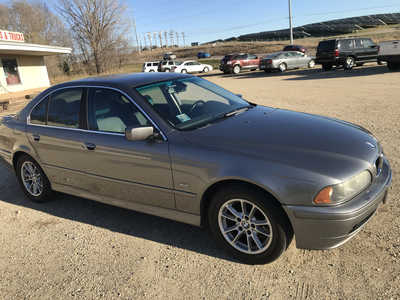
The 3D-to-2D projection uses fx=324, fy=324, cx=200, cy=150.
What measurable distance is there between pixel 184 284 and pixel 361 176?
170cm

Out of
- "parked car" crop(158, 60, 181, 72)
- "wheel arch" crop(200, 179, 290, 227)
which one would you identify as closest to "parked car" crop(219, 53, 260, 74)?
"parked car" crop(158, 60, 181, 72)

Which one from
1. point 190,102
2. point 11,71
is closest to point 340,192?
point 190,102

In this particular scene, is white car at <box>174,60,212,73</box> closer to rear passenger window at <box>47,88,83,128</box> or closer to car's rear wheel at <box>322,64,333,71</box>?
car's rear wheel at <box>322,64,333,71</box>

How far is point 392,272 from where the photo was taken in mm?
2607

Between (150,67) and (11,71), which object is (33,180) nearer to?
(11,71)

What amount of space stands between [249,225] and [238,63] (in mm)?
27310

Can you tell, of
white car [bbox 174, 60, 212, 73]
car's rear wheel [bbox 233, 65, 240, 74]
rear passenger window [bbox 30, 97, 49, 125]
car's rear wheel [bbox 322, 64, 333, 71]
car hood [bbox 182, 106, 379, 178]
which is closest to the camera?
car hood [bbox 182, 106, 379, 178]

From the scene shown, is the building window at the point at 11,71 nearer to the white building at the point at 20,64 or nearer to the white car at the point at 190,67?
the white building at the point at 20,64

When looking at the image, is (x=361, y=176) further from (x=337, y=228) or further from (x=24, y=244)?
(x=24, y=244)

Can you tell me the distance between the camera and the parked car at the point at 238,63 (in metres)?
28.5

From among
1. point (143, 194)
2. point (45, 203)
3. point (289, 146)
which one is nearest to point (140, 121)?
point (143, 194)

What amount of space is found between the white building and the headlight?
71.1ft

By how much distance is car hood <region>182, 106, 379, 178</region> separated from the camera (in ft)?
8.39

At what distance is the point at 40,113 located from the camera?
4230 millimetres
